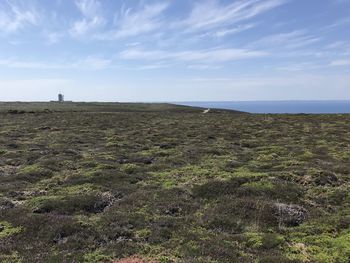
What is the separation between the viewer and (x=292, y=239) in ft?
49.3

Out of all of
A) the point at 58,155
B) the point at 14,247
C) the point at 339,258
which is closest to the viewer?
the point at 339,258

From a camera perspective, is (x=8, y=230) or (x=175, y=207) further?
(x=175, y=207)

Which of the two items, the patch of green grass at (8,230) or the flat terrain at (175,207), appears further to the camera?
the patch of green grass at (8,230)

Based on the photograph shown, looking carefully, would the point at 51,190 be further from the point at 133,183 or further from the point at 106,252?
the point at 106,252

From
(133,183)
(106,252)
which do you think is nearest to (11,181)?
(133,183)

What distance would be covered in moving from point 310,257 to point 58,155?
996 inches

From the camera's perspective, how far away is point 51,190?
73.1 ft

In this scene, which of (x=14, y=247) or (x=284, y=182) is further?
(x=284, y=182)

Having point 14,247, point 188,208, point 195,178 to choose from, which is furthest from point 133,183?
point 14,247

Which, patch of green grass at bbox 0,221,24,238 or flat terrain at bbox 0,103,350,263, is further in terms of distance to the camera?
patch of green grass at bbox 0,221,24,238

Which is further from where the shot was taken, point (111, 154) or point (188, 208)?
point (111, 154)

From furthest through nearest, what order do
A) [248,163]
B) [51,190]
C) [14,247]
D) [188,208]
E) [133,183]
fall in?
[248,163]
[133,183]
[51,190]
[188,208]
[14,247]

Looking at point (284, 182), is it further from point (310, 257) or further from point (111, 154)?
point (111, 154)

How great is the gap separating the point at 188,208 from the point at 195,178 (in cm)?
605
